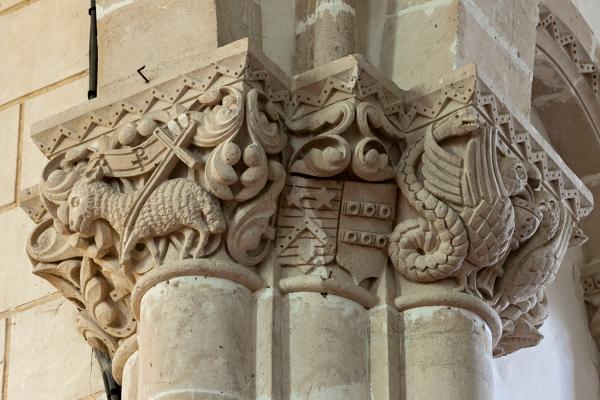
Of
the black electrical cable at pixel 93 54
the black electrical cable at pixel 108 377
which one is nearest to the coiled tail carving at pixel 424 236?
the black electrical cable at pixel 108 377

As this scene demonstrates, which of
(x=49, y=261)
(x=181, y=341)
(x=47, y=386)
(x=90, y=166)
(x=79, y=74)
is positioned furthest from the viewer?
(x=79, y=74)

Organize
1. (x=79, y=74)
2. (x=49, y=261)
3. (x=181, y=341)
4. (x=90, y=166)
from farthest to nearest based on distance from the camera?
(x=79, y=74) → (x=49, y=261) → (x=90, y=166) → (x=181, y=341)

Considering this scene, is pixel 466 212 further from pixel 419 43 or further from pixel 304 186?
pixel 419 43

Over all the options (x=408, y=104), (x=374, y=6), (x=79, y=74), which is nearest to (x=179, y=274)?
(x=408, y=104)

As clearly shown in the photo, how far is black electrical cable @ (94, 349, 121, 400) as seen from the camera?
3311 mm

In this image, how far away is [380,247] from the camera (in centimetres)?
304

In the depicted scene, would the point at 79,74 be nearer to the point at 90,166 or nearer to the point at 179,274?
the point at 90,166

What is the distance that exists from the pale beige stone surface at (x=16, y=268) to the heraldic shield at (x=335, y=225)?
817 millimetres

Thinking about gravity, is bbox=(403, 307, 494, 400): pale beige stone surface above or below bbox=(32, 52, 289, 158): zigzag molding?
below

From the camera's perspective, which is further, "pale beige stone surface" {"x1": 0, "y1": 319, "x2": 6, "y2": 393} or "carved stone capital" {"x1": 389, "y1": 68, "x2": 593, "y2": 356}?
"pale beige stone surface" {"x1": 0, "y1": 319, "x2": 6, "y2": 393}

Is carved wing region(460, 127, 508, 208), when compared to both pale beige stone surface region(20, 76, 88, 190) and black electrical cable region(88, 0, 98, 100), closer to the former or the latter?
black electrical cable region(88, 0, 98, 100)

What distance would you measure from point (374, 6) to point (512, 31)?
302mm

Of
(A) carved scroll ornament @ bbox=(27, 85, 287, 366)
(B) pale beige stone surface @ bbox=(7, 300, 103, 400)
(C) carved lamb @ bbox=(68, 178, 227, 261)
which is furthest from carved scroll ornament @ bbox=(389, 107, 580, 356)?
(B) pale beige stone surface @ bbox=(7, 300, 103, 400)

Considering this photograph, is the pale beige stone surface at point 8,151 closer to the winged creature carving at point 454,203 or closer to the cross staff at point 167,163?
the cross staff at point 167,163
